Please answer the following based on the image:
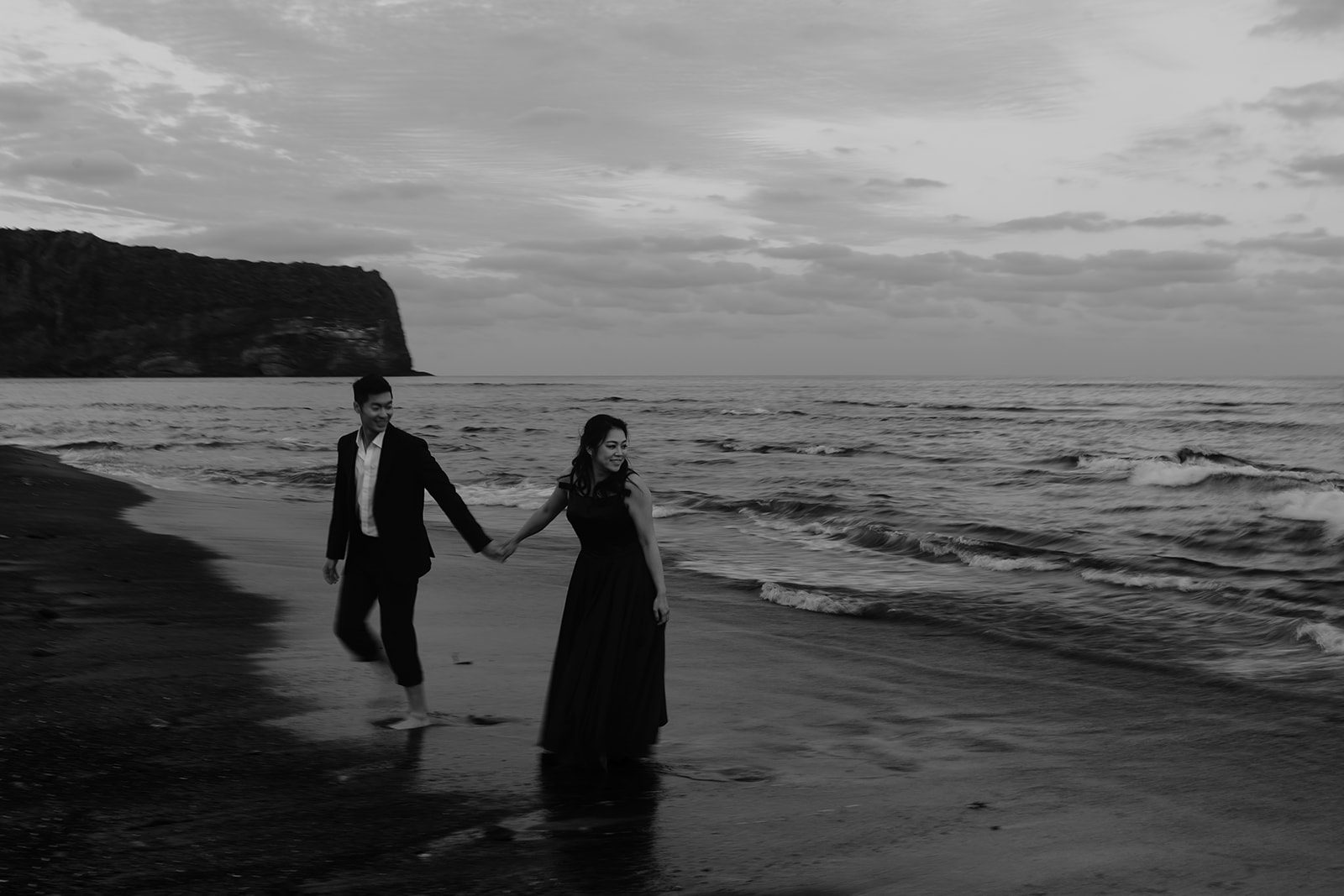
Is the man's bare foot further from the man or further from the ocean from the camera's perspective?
the ocean

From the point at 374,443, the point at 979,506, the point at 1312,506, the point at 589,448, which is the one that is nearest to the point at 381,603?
the point at 374,443

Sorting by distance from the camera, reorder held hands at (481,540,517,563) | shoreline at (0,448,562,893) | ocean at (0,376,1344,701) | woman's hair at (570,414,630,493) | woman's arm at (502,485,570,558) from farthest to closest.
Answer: ocean at (0,376,1344,701) < held hands at (481,540,517,563) < woman's arm at (502,485,570,558) < woman's hair at (570,414,630,493) < shoreline at (0,448,562,893)

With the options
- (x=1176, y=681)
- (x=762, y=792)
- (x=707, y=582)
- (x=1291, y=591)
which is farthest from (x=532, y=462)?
(x=762, y=792)

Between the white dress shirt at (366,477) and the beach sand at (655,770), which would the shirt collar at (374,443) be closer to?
the white dress shirt at (366,477)

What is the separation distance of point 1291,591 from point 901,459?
18.7 m

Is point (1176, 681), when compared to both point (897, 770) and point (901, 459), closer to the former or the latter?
point (897, 770)

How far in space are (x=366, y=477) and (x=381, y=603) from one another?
0.67m

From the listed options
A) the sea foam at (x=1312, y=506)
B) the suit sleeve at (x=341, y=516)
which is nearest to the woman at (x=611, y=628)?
the suit sleeve at (x=341, y=516)

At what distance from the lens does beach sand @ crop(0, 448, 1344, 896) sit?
4.16m

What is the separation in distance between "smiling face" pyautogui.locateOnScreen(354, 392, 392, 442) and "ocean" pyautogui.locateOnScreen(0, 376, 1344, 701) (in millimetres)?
5435

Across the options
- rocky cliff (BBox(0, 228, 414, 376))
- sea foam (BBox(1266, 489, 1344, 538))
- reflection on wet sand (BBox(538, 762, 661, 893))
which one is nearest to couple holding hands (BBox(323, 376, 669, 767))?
reflection on wet sand (BBox(538, 762, 661, 893))

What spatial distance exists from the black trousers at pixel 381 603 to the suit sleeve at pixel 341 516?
5cm

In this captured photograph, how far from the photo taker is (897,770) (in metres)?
5.57

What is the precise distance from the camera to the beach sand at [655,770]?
4156 millimetres
